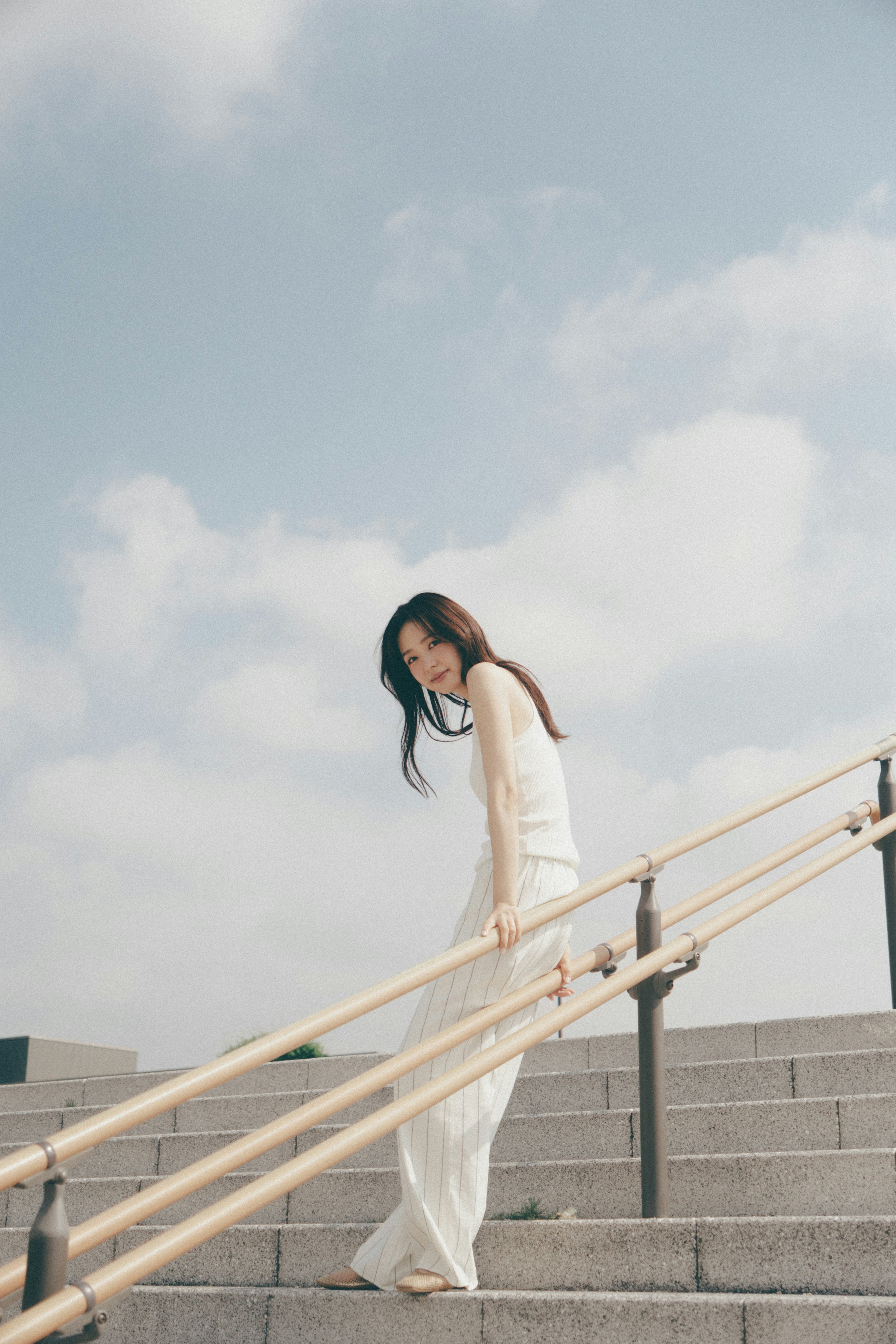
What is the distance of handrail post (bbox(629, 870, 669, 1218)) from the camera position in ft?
10.4

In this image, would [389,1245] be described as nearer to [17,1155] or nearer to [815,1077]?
[17,1155]

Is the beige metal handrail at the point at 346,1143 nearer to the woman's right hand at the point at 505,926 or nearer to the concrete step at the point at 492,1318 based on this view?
the woman's right hand at the point at 505,926

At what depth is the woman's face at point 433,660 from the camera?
341cm

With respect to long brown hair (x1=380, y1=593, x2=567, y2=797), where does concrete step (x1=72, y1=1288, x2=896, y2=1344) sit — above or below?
below

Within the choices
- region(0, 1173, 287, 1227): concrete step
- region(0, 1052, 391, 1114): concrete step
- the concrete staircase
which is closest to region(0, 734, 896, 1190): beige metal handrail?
the concrete staircase

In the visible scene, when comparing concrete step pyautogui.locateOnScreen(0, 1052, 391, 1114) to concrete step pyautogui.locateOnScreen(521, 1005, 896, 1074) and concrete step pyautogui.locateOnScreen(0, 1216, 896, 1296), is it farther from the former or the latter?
concrete step pyautogui.locateOnScreen(0, 1216, 896, 1296)

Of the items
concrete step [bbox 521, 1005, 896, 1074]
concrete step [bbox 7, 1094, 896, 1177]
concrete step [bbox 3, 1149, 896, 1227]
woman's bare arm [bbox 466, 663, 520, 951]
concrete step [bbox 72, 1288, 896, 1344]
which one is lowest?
concrete step [bbox 72, 1288, 896, 1344]

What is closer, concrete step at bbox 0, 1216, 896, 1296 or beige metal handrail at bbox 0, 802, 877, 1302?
beige metal handrail at bbox 0, 802, 877, 1302

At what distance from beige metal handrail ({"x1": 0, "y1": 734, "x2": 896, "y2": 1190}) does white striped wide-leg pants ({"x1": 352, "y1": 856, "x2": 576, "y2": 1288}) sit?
0.12m

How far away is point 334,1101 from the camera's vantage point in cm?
256

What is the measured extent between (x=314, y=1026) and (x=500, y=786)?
0.85m

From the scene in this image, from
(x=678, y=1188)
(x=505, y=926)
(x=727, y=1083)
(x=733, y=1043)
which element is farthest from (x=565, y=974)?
(x=733, y=1043)

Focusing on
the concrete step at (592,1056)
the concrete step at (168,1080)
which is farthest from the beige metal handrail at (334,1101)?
the concrete step at (168,1080)

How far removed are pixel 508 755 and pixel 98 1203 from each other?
275cm
